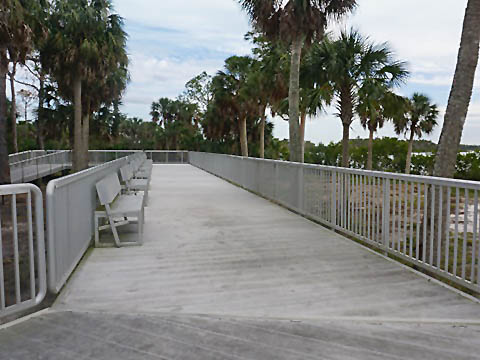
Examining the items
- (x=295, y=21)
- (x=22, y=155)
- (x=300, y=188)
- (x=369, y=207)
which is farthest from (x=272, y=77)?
(x=369, y=207)

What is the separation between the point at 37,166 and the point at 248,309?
20.6m

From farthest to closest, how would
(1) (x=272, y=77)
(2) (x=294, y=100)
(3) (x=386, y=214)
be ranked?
1. (1) (x=272, y=77)
2. (2) (x=294, y=100)
3. (3) (x=386, y=214)

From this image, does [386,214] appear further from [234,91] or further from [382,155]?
[382,155]

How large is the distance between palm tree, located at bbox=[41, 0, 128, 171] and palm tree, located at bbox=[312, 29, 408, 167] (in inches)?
462

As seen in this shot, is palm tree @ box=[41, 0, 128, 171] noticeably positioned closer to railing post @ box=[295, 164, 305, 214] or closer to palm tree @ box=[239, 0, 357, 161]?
palm tree @ box=[239, 0, 357, 161]

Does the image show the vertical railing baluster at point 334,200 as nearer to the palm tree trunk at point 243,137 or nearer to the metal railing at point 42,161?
the metal railing at point 42,161

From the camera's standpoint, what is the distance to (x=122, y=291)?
4004 millimetres

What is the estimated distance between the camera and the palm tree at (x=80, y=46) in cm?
2059

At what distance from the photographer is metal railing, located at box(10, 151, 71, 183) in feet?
63.3

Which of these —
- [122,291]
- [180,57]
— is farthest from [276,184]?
[180,57]

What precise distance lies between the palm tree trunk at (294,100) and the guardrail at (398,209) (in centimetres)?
213

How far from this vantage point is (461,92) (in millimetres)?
5605

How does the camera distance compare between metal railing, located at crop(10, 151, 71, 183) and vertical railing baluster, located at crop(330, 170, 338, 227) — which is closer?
vertical railing baluster, located at crop(330, 170, 338, 227)

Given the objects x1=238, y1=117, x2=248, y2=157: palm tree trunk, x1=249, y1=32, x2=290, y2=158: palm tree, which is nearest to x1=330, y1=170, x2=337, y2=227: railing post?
x1=249, y1=32, x2=290, y2=158: palm tree
